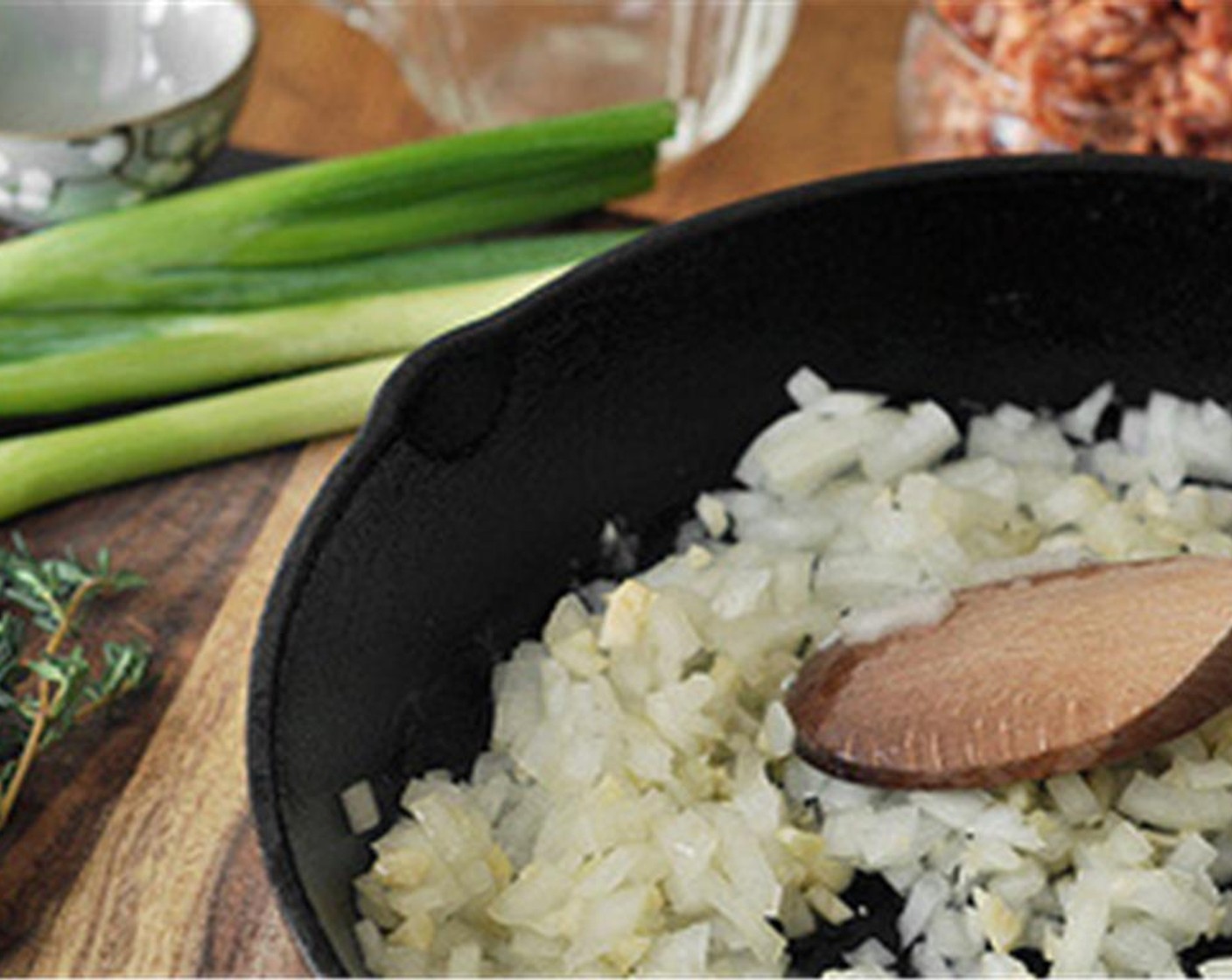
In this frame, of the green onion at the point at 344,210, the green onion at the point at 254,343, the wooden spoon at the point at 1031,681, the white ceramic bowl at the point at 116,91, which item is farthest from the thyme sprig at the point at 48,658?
the wooden spoon at the point at 1031,681

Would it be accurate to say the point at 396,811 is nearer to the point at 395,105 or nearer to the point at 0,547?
the point at 0,547

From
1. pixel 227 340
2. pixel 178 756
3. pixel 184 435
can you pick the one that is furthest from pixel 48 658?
pixel 227 340

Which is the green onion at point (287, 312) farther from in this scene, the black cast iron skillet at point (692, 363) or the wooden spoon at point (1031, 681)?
the wooden spoon at point (1031, 681)

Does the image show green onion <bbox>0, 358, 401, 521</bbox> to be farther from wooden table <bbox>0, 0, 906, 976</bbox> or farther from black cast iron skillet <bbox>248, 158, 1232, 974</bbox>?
black cast iron skillet <bbox>248, 158, 1232, 974</bbox>

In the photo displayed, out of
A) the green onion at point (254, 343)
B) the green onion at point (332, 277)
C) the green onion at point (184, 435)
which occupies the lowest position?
the green onion at point (184, 435)

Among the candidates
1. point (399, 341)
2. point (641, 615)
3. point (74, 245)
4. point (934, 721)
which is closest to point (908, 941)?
point (934, 721)
